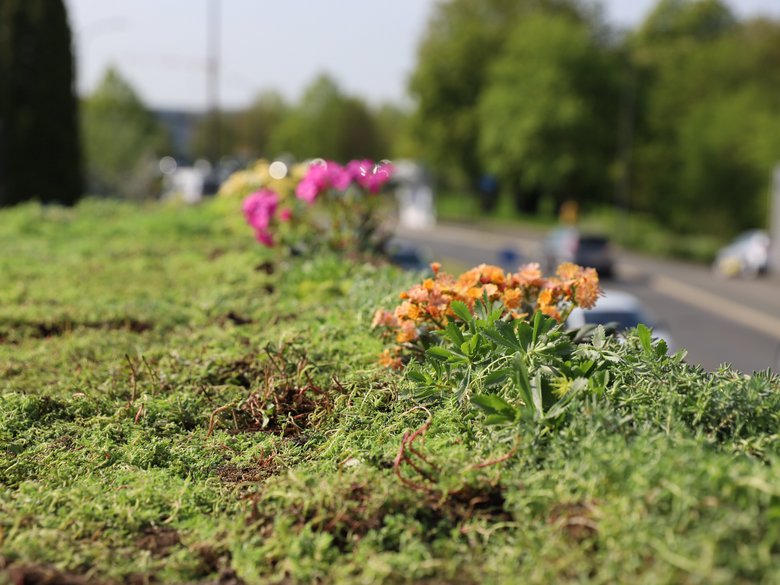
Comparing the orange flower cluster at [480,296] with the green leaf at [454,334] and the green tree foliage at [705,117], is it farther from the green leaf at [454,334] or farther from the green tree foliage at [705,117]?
the green tree foliage at [705,117]

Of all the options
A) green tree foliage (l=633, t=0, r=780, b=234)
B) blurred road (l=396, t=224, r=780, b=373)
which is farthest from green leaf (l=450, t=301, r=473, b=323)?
green tree foliage (l=633, t=0, r=780, b=234)

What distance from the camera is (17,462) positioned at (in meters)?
4.14

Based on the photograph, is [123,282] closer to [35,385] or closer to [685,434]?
[35,385]

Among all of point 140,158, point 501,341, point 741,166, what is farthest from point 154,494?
point 741,166

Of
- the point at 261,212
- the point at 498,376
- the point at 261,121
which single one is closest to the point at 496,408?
the point at 498,376

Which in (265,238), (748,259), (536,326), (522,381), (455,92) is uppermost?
(455,92)

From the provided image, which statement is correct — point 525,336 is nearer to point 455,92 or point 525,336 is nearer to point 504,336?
point 504,336

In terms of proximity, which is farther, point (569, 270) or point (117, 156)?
point (117, 156)

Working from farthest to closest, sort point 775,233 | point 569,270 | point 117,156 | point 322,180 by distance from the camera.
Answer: point 117,156 → point 775,233 → point 322,180 → point 569,270

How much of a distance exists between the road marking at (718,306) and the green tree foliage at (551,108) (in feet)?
93.5

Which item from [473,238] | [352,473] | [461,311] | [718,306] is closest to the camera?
[352,473]

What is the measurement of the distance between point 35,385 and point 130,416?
0.87m

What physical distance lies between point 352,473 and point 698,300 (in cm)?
2464

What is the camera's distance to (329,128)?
9569 cm
